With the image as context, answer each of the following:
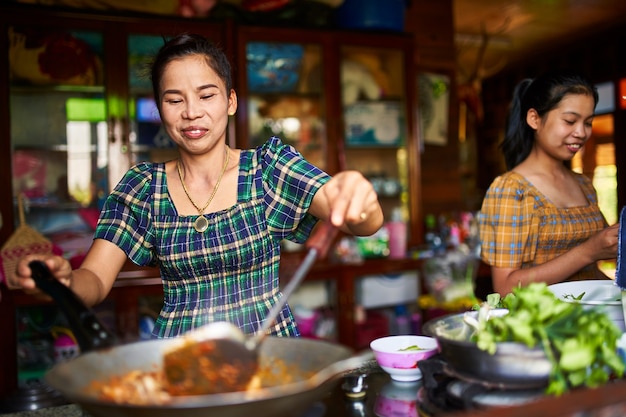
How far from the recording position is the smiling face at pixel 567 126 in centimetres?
201

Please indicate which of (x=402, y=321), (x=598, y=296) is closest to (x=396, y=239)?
(x=402, y=321)

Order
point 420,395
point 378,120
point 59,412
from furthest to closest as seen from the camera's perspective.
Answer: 1. point 378,120
2. point 59,412
3. point 420,395

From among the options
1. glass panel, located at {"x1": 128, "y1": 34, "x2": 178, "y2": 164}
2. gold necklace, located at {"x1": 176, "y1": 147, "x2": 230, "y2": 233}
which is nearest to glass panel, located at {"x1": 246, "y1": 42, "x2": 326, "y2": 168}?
glass panel, located at {"x1": 128, "y1": 34, "x2": 178, "y2": 164}

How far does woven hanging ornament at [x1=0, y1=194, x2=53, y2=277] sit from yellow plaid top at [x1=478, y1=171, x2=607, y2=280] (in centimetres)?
227

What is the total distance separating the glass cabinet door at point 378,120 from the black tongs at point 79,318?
10.4 ft

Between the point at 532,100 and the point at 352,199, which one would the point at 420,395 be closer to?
the point at 352,199

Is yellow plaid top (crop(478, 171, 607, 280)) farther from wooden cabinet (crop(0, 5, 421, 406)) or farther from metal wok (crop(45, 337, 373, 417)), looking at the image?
wooden cabinet (crop(0, 5, 421, 406))

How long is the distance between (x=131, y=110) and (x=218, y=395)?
3.10 meters

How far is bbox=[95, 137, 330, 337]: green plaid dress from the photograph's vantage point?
151 centimetres

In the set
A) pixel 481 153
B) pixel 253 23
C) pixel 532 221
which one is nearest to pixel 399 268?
pixel 253 23

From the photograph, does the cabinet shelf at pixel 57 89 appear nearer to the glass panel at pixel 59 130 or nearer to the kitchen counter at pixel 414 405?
the glass panel at pixel 59 130

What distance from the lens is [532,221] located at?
76.9 inches

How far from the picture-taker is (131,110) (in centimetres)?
359

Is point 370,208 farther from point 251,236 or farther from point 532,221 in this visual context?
point 532,221
